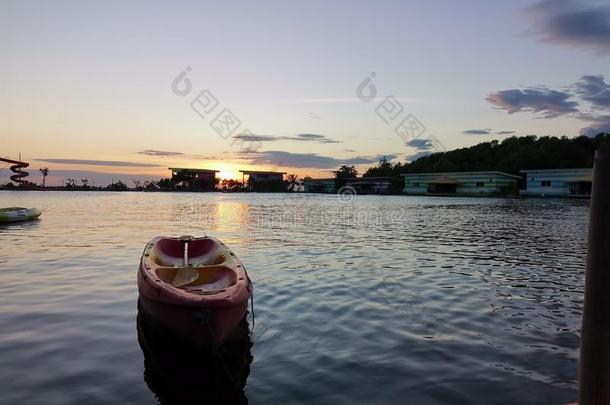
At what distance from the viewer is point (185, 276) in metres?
10.1

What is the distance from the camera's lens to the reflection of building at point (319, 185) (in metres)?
153

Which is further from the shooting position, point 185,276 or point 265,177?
point 265,177

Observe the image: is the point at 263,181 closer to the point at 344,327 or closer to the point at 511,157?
the point at 511,157

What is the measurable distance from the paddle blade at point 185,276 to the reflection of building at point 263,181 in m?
167

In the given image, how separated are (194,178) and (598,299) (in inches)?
6888

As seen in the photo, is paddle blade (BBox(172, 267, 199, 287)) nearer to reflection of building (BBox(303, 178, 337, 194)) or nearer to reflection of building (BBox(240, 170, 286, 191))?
reflection of building (BBox(303, 178, 337, 194))

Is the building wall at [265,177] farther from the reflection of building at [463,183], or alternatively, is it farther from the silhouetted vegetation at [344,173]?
the reflection of building at [463,183]

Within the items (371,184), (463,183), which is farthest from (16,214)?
(371,184)

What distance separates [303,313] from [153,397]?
4443 millimetres

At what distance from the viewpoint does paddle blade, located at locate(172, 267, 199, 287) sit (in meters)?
9.91

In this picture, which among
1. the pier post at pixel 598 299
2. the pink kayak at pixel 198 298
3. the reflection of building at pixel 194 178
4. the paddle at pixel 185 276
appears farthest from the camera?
the reflection of building at pixel 194 178

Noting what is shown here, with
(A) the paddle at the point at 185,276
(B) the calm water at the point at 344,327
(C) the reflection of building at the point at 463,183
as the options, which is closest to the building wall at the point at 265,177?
(C) the reflection of building at the point at 463,183

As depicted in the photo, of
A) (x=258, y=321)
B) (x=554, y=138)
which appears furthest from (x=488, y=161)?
(x=258, y=321)

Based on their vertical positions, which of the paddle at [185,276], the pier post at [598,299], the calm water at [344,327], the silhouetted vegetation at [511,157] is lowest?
the calm water at [344,327]
